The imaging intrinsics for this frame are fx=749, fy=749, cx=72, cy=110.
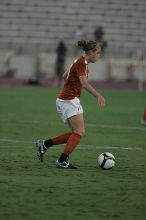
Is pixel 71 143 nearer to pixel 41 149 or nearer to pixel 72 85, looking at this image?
pixel 41 149

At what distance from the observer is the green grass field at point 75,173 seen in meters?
8.26

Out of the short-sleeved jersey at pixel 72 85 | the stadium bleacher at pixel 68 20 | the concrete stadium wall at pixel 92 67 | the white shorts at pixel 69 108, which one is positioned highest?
the short-sleeved jersey at pixel 72 85

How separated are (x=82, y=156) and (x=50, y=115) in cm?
777

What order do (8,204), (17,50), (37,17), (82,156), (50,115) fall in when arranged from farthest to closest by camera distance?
(37,17)
(17,50)
(50,115)
(82,156)
(8,204)

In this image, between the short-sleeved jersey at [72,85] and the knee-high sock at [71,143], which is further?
the short-sleeved jersey at [72,85]

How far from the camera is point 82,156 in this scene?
500 inches

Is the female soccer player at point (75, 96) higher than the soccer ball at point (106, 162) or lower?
higher

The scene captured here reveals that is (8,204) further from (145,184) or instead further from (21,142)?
(21,142)

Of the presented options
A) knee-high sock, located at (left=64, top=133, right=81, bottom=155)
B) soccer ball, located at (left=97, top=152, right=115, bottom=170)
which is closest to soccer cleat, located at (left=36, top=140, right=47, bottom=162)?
knee-high sock, located at (left=64, top=133, right=81, bottom=155)

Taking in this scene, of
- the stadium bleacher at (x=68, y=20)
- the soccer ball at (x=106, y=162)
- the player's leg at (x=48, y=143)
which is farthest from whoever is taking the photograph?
the stadium bleacher at (x=68, y=20)

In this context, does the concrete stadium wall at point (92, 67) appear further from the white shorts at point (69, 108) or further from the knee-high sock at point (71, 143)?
the knee-high sock at point (71, 143)

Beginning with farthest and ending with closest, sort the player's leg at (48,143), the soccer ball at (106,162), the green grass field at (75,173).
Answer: the player's leg at (48,143)
the soccer ball at (106,162)
the green grass field at (75,173)

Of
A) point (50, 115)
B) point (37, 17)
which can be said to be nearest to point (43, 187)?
point (50, 115)

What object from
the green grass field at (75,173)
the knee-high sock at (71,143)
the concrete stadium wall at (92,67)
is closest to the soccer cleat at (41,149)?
the green grass field at (75,173)
